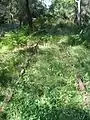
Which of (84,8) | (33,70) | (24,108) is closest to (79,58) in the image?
(33,70)

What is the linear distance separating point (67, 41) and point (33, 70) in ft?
15.8

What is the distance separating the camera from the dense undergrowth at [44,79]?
24.0ft

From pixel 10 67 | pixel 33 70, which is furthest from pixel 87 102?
pixel 10 67

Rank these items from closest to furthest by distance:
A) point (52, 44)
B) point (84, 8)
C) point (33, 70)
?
point (33, 70)
point (52, 44)
point (84, 8)

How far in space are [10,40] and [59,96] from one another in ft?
23.7

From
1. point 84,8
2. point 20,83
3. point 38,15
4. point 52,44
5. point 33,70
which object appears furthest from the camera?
point 84,8

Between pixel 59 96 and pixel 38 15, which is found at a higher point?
pixel 59 96

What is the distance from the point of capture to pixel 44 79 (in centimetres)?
951

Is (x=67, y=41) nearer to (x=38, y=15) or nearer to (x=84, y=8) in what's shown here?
(x=38, y=15)

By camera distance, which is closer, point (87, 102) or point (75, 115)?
point (75, 115)

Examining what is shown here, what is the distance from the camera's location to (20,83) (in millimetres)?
9188

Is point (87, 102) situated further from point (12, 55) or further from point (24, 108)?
point (12, 55)

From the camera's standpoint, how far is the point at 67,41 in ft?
48.8

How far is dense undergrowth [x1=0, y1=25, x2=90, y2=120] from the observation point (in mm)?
7307
